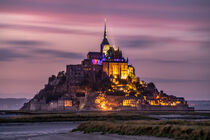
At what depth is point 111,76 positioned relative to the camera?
148875mm

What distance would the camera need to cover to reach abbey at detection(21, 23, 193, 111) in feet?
432

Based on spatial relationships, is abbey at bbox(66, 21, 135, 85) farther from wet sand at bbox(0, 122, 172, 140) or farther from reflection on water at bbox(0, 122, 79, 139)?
wet sand at bbox(0, 122, 172, 140)

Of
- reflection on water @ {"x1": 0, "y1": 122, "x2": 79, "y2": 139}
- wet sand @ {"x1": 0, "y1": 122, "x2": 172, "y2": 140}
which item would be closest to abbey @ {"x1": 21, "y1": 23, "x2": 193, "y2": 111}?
reflection on water @ {"x1": 0, "y1": 122, "x2": 79, "y2": 139}

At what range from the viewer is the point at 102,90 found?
453ft

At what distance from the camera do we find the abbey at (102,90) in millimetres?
131750

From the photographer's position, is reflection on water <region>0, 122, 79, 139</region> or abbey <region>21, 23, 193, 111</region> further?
abbey <region>21, 23, 193, 111</region>

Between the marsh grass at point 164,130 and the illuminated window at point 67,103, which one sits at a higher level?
the illuminated window at point 67,103

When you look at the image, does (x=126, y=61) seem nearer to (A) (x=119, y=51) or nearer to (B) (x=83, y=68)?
(A) (x=119, y=51)

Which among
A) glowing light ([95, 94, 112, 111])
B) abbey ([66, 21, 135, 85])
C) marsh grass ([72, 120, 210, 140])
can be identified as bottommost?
marsh grass ([72, 120, 210, 140])

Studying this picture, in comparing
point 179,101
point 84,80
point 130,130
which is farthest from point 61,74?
point 130,130

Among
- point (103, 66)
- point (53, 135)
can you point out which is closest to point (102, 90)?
point (103, 66)

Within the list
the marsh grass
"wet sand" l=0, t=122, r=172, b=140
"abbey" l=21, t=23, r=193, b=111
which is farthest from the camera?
"abbey" l=21, t=23, r=193, b=111

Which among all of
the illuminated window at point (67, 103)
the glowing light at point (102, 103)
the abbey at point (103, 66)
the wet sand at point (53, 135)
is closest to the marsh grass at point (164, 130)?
the wet sand at point (53, 135)

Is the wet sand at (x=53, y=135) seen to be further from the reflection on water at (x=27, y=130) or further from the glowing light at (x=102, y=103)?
the glowing light at (x=102, y=103)
